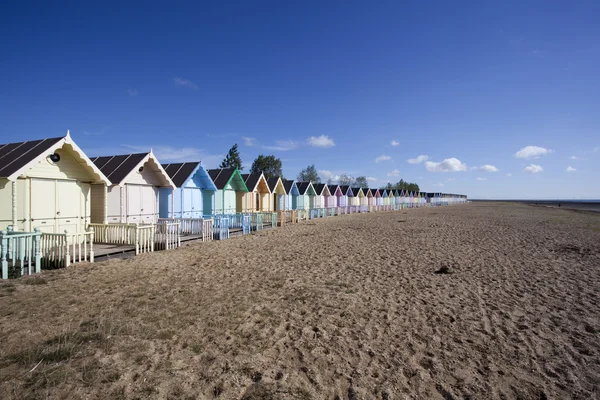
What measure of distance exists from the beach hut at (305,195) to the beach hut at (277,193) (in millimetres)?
3323

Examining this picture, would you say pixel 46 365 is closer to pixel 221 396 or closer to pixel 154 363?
pixel 154 363

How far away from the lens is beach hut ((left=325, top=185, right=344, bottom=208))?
141 feet

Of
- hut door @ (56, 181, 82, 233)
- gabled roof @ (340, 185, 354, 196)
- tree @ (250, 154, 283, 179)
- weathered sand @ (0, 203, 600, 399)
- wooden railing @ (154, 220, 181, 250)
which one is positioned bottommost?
weathered sand @ (0, 203, 600, 399)

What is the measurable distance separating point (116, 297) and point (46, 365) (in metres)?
2.82

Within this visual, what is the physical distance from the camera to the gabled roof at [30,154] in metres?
9.89

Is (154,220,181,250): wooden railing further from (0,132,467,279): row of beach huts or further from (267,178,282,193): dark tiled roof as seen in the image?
(267,178,282,193): dark tiled roof

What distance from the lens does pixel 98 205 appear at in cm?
1420

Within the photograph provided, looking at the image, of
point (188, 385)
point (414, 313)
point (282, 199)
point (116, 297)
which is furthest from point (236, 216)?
point (188, 385)

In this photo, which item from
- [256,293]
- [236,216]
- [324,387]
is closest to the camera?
[324,387]

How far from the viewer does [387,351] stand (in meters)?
4.75

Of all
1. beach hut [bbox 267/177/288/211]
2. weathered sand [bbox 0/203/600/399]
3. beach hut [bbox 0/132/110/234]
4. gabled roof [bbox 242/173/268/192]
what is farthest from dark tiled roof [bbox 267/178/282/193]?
weathered sand [bbox 0/203/600/399]

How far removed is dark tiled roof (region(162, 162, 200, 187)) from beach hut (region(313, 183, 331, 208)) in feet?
71.4

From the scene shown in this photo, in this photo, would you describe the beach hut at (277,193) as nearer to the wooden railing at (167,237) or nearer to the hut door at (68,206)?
the wooden railing at (167,237)

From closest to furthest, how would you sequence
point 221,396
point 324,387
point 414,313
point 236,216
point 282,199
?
point 221,396 → point 324,387 → point 414,313 → point 236,216 → point 282,199
